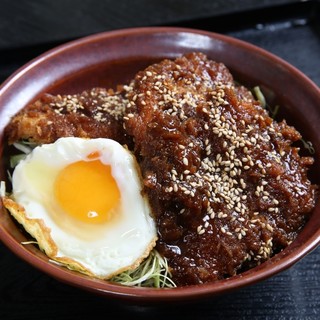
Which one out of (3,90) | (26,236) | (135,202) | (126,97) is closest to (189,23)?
(126,97)

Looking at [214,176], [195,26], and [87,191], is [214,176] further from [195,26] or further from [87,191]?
[195,26]

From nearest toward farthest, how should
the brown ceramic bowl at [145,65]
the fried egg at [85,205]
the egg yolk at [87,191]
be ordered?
the fried egg at [85,205], the egg yolk at [87,191], the brown ceramic bowl at [145,65]

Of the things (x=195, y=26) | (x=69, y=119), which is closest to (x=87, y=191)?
(x=69, y=119)

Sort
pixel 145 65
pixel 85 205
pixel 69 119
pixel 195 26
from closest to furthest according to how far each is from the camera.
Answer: pixel 85 205
pixel 69 119
pixel 145 65
pixel 195 26

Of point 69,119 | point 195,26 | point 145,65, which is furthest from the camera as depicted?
point 195,26

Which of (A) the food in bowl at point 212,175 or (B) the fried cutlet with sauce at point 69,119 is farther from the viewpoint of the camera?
(B) the fried cutlet with sauce at point 69,119

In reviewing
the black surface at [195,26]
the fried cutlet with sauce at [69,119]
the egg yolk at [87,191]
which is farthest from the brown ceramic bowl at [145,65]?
the black surface at [195,26]

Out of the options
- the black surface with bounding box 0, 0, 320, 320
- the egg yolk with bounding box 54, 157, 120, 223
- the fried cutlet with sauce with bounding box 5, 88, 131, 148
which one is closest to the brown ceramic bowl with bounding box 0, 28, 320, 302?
the fried cutlet with sauce with bounding box 5, 88, 131, 148

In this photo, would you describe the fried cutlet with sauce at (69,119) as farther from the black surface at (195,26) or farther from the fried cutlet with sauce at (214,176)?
the black surface at (195,26)
